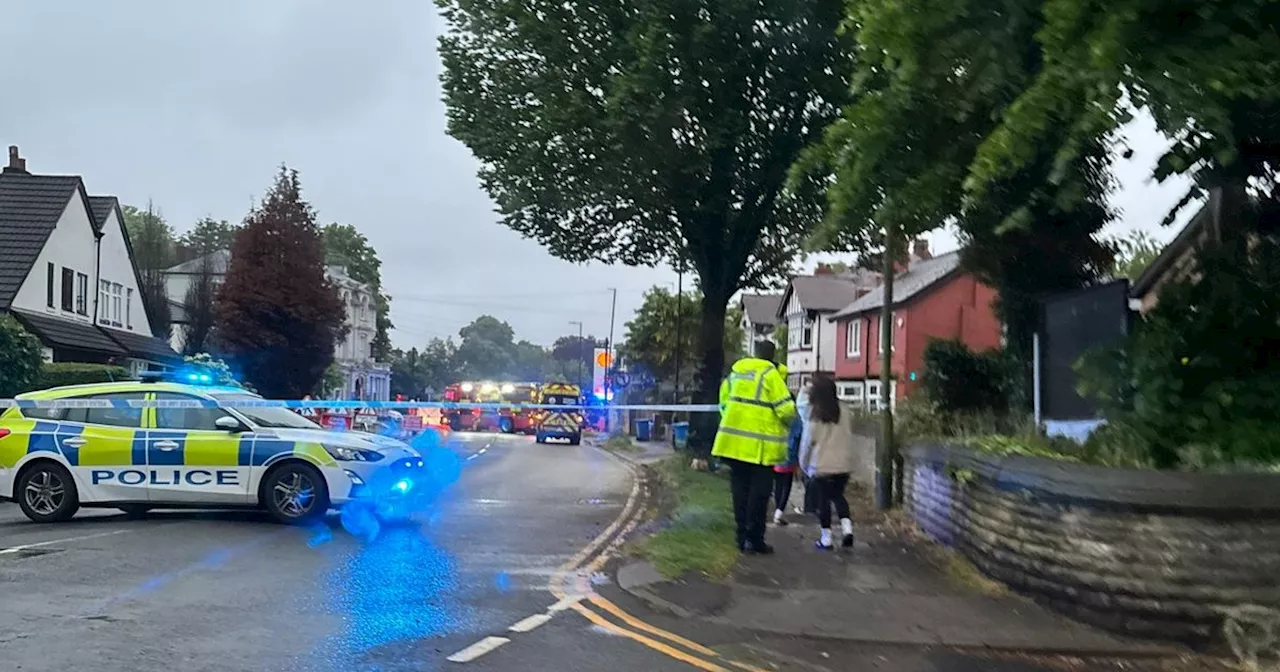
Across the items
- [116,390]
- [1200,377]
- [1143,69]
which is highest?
[1143,69]

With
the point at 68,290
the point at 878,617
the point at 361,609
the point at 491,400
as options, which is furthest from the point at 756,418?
the point at 491,400

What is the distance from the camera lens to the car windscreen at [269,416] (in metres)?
12.6

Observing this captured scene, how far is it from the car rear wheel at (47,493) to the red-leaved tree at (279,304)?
22045mm

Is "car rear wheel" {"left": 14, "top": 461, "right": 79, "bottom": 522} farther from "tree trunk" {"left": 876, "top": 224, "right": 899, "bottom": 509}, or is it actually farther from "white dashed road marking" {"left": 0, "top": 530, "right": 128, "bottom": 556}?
"tree trunk" {"left": 876, "top": 224, "right": 899, "bottom": 509}

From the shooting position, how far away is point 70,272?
33625 mm

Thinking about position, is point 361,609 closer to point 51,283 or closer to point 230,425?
point 230,425

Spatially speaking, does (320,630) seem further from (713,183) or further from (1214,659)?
(713,183)

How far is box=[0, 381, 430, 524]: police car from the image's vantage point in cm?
1230

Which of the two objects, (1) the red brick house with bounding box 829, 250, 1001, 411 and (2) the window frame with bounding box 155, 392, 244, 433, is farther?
(1) the red brick house with bounding box 829, 250, 1001, 411

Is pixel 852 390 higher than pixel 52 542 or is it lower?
higher

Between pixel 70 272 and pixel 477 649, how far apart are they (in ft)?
103

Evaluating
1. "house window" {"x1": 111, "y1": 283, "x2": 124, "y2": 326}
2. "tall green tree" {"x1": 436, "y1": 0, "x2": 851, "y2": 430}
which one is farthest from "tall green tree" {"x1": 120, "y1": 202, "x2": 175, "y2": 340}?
"tall green tree" {"x1": 436, "y1": 0, "x2": 851, "y2": 430}

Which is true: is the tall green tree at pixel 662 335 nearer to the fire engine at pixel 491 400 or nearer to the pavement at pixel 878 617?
the fire engine at pixel 491 400

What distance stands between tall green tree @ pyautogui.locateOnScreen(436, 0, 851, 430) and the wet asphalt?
365 inches
